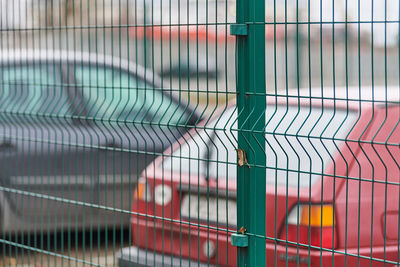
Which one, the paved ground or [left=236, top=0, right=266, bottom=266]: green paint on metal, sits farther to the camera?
the paved ground

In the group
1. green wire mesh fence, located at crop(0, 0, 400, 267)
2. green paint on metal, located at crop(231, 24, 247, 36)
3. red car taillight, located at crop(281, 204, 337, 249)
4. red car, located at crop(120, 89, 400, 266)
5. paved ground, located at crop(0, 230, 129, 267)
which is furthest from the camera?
paved ground, located at crop(0, 230, 129, 267)

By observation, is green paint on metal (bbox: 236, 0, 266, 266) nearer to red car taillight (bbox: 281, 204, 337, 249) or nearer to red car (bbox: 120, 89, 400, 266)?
red car (bbox: 120, 89, 400, 266)

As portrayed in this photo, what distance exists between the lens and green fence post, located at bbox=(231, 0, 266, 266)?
351 cm

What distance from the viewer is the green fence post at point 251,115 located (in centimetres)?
351

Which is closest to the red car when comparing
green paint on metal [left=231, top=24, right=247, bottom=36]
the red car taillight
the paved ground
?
the red car taillight

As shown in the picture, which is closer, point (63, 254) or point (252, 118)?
point (252, 118)

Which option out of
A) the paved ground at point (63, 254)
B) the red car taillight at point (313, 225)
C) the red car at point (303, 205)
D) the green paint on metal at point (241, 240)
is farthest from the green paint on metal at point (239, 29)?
the paved ground at point (63, 254)

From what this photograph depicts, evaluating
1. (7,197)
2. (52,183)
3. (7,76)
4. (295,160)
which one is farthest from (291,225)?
(7,76)

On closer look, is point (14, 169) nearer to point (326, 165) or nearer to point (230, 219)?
point (230, 219)

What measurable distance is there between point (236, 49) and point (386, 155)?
1.13m

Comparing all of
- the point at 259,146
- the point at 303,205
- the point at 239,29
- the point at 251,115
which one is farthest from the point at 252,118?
the point at 303,205

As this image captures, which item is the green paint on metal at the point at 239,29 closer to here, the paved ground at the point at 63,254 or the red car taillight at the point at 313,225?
the red car taillight at the point at 313,225

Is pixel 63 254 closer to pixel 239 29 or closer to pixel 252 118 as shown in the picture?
pixel 252 118

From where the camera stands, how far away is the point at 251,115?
11.5 ft
